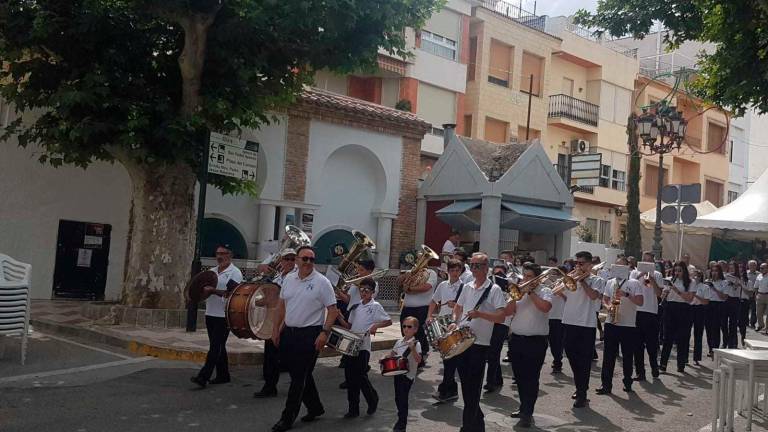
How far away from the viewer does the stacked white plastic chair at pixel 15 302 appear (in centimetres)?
970

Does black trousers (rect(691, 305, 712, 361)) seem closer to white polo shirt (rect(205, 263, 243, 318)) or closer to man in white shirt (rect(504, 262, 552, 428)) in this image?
man in white shirt (rect(504, 262, 552, 428))

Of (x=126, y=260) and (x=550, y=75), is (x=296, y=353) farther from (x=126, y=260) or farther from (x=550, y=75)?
(x=550, y=75)

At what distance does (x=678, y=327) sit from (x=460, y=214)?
27.6 feet

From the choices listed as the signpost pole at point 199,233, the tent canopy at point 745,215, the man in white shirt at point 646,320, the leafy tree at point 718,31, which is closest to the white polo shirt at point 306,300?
the man in white shirt at point 646,320

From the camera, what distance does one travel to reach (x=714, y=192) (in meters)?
42.0

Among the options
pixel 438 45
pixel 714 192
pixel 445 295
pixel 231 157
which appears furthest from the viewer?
pixel 714 192

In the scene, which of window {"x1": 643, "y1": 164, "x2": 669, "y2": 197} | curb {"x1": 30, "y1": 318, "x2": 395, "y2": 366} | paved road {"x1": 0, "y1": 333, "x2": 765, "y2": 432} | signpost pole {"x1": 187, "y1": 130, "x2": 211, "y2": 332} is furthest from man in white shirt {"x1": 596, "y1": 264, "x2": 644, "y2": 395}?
window {"x1": 643, "y1": 164, "x2": 669, "y2": 197}

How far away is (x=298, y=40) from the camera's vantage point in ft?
44.7

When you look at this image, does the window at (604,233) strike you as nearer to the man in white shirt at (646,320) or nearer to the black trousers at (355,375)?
the man in white shirt at (646,320)

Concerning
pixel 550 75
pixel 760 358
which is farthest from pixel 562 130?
pixel 760 358

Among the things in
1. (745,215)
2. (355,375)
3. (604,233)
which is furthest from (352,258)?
(604,233)

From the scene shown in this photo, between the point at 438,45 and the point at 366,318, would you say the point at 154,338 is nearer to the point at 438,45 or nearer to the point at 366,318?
the point at 366,318

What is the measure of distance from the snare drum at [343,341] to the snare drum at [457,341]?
94cm

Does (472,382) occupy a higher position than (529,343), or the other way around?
(529,343)
